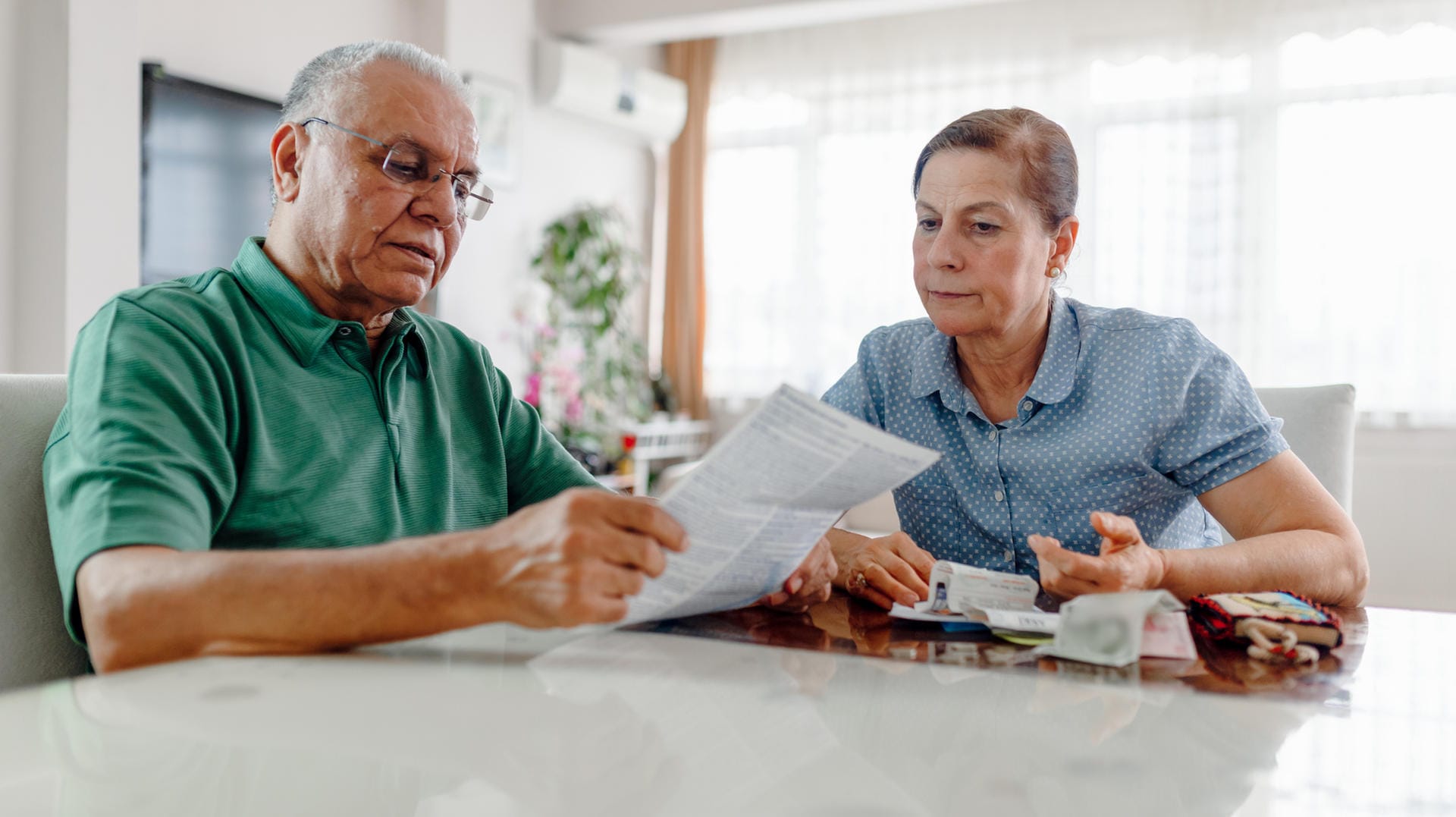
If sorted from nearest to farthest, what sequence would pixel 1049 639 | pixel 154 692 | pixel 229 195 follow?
1. pixel 154 692
2. pixel 1049 639
3. pixel 229 195

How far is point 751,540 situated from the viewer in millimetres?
907

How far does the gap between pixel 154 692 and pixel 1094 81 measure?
15.9 ft

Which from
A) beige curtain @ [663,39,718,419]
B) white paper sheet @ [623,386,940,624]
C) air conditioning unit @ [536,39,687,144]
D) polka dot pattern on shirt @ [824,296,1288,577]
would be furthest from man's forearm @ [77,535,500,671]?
beige curtain @ [663,39,718,419]

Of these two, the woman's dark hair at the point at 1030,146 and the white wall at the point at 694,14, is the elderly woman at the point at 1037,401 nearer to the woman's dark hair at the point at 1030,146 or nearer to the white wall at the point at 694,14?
the woman's dark hair at the point at 1030,146

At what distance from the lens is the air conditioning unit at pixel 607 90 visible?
15.6ft

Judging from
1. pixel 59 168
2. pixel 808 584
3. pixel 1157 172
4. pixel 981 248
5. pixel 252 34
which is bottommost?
pixel 808 584

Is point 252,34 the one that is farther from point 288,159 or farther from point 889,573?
point 889,573

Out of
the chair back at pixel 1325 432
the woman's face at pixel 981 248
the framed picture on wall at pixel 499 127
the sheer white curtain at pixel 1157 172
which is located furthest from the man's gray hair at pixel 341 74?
the sheer white curtain at pixel 1157 172

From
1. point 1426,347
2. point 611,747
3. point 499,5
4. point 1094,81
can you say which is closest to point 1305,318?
point 1426,347

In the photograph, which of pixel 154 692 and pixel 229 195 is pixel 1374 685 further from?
pixel 229 195

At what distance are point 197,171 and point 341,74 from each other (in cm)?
238

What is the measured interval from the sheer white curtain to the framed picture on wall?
128cm

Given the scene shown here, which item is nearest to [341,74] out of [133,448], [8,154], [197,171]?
[133,448]

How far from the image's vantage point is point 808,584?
112 centimetres
